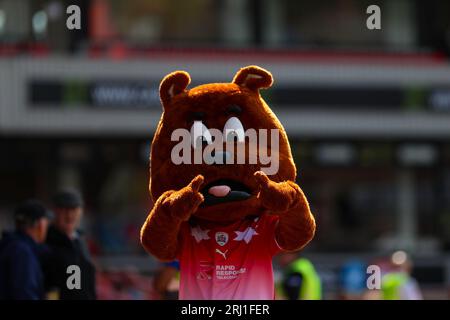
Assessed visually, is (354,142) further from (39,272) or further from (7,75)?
(39,272)

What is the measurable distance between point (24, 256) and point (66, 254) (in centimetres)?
36

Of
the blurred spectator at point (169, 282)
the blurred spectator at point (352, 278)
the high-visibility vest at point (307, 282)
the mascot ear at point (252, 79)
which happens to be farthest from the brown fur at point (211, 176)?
the blurred spectator at point (352, 278)

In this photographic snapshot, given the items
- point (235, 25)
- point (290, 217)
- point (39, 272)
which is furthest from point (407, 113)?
point (290, 217)

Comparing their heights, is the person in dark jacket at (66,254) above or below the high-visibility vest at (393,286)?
above

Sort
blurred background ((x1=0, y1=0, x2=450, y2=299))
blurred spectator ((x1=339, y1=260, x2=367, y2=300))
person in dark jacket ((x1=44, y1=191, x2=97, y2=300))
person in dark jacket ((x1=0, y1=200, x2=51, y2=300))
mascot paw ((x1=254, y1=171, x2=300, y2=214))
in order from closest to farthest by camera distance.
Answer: mascot paw ((x1=254, y1=171, x2=300, y2=214)) → person in dark jacket ((x1=0, y1=200, x2=51, y2=300)) → person in dark jacket ((x1=44, y1=191, x2=97, y2=300)) → blurred spectator ((x1=339, y1=260, x2=367, y2=300)) → blurred background ((x1=0, y1=0, x2=450, y2=299))

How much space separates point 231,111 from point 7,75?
13.0 m

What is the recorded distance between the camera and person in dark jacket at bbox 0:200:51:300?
265 inches

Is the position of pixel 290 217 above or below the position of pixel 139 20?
below

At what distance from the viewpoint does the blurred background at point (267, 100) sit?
Answer: 17.8 metres

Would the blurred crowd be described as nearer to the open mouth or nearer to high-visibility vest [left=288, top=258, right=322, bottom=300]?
high-visibility vest [left=288, top=258, right=322, bottom=300]

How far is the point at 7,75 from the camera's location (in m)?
17.8

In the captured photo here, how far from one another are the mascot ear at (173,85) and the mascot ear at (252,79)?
10.6 inches

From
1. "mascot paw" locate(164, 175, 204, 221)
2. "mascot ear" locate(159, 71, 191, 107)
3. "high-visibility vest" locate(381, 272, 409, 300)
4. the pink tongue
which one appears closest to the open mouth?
the pink tongue

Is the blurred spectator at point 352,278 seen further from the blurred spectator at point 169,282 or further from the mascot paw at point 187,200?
the mascot paw at point 187,200
